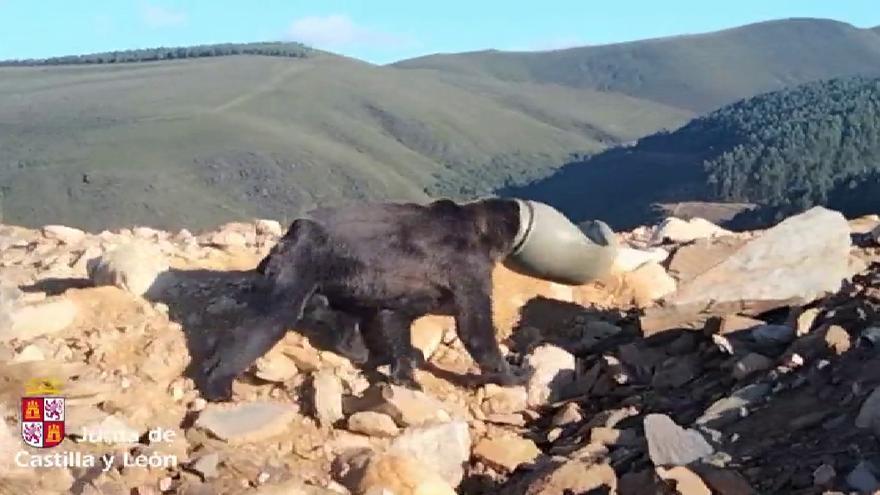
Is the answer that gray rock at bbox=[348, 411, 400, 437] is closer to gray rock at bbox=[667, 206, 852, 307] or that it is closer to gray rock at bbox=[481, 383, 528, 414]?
gray rock at bbox=[481, 383, 528, 414]

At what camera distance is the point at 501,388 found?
334 inches

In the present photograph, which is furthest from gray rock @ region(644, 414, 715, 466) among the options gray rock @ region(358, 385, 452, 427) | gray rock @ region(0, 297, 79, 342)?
gray rock @ region(0, 297, 79, 342)

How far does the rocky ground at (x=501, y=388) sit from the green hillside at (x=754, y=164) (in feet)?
140

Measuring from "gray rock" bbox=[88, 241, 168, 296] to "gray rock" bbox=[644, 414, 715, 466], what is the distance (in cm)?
405

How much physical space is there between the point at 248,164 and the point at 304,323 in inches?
3921

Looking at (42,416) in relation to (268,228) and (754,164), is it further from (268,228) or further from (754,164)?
(754,164)

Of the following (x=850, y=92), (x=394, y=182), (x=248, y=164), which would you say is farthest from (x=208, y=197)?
(x=850, y=92)

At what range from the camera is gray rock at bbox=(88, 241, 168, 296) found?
866 centimetres

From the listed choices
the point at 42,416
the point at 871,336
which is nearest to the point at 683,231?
the point at 871,336

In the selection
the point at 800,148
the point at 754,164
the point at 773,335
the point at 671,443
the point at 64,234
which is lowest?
the point at 754,164

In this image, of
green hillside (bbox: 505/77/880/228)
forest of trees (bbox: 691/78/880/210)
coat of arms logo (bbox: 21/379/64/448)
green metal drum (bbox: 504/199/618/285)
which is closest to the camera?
coat of arms logo (bbox: 21/379/64/448)

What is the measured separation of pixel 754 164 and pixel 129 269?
86.5 meters

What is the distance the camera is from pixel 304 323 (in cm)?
890

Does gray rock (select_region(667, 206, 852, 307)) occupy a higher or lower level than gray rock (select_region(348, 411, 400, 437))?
higher
